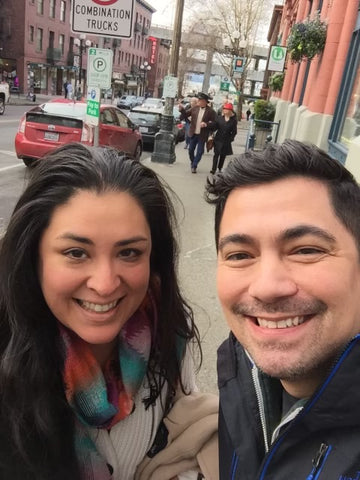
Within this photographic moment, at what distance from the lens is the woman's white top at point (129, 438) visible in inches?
63.9

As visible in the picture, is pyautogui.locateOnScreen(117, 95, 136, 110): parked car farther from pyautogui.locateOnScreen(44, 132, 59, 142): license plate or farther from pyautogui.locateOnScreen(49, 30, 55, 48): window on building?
pyautogui.locateOnScreen(44, 132, 59, 142): license plate

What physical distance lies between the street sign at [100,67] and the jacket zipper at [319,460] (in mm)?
5615

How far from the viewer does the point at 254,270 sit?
A: 1.31 meters

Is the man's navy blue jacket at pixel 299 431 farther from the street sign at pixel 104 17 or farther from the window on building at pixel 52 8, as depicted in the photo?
the window on building at pixel 52 8

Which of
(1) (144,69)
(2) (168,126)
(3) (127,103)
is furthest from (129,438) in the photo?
(1) (144,69)

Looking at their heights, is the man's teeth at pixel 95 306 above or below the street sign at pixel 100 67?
below

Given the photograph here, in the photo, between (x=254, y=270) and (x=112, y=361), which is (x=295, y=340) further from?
A: (x=112, y=361)

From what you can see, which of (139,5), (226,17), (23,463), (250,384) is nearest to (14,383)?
(23,463)

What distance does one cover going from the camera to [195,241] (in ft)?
20.1

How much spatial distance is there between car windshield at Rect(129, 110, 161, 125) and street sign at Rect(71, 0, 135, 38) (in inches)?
430

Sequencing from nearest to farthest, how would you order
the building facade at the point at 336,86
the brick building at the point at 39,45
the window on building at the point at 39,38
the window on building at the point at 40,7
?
the building facade at the point at 336,86 → the brick building at the point at 39,45 → the window on building at the point at 40,7 → the window on building at the point at 39,38

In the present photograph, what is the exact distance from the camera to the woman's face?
151 centimetres

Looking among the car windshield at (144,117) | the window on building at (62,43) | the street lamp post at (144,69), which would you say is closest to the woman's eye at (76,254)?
the car windshield at (144,117)

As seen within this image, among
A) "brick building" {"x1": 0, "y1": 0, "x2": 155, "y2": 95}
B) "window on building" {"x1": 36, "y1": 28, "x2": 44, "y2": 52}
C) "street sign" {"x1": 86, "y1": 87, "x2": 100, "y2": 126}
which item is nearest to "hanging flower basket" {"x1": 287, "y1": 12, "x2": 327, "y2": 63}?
"street sign" {"x1": 86, "y1": 87, "x2": 100, "y2": 126}
